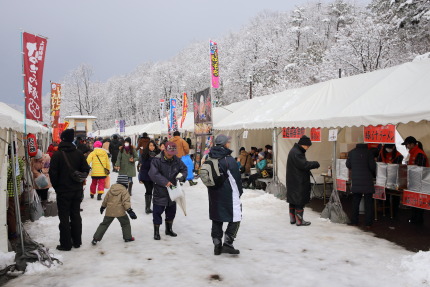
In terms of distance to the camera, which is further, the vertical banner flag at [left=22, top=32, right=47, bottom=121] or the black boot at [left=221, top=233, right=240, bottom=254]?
the vertical banner flag at [left=22, top=32, right=47, bottom=121]

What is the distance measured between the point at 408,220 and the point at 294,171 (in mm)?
2808

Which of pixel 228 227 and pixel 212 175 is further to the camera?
pixel 228 227

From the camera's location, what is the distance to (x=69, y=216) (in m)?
5.20

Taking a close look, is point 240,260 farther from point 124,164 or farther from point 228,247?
point 124,164

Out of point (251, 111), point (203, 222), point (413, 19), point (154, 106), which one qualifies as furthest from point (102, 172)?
point (154, 106)

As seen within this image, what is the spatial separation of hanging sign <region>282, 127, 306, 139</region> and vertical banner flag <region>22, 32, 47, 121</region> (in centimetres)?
647

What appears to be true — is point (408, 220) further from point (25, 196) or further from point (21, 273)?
point (25, 196)

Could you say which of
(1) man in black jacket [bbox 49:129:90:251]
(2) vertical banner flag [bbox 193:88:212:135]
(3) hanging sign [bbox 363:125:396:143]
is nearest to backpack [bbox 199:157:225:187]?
(1) man in black jacket [bbox 49:129:90:251]

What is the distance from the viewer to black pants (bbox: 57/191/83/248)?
4.94 m

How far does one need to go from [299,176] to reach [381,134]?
2.16 m

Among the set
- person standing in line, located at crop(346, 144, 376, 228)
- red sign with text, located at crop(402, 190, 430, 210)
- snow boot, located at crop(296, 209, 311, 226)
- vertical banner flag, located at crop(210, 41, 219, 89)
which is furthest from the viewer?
vertical banner flag, located at crop(210, 41, 219, 89)

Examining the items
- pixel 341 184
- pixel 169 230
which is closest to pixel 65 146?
pixel 169 230

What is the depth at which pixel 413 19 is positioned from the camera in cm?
1480

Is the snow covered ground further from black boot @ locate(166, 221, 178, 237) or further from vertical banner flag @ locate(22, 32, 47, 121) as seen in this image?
vertical banner flag @ locate(22, 32, 47, 121)
